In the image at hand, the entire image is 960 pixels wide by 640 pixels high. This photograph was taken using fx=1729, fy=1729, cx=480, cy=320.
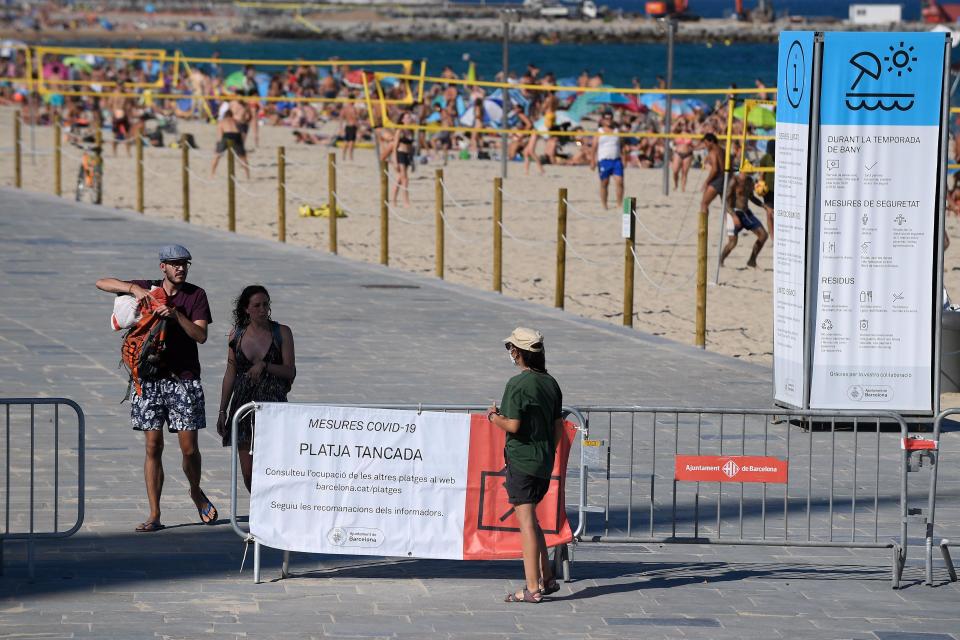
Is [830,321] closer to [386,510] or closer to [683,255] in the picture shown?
[386,510]

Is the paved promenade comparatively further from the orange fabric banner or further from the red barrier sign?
the red barrier sign

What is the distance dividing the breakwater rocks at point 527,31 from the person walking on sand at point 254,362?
13241cm

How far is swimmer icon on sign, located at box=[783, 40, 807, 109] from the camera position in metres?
11.1

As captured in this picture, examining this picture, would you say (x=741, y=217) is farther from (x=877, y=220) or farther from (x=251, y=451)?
(x=251, y=451)

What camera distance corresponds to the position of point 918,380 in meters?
11.4

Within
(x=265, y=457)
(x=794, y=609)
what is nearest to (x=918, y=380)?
(x=794, y=609)

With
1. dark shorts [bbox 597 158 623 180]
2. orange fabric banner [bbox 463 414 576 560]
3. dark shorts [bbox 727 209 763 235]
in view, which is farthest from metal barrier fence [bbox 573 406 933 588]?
dark shorts [bbox 597 158 623 180]

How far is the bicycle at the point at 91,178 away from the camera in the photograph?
2594 centimetres

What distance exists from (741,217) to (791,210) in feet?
27.4

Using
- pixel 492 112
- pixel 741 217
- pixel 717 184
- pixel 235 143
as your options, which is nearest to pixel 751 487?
pixel 741 217

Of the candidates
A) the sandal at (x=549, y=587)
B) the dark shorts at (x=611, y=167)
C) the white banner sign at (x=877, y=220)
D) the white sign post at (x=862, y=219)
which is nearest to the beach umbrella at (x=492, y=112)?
the dark shorts at (x=611, y=167)

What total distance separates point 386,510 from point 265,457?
1.95 ft

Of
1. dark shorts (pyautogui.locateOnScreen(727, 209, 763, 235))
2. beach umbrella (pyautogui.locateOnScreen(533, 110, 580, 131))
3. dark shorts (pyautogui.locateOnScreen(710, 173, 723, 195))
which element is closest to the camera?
dark shorts (pyautogui.locateOnScreen(727, 209, 763, 235))

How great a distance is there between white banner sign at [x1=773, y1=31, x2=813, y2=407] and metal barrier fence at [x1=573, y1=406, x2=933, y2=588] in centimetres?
41
